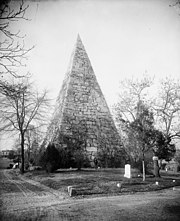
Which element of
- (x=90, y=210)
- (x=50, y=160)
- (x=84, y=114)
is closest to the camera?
(x=90, y=210)

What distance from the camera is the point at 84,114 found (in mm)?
17891

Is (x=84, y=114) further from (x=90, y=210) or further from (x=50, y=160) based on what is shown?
(x=90, y=210)

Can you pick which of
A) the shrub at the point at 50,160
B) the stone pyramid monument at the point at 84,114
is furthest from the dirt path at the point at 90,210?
the stone pyramid monument at the point at 84,114

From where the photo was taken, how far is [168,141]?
1321cm

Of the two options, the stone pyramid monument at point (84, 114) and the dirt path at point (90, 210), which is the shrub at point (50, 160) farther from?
the dirt path at point (90, 210)

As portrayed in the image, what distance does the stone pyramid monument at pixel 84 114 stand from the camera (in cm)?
1647

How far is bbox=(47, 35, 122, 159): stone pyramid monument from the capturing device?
648 inches

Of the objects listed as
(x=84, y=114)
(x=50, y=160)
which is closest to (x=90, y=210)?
(x=50, y=160)

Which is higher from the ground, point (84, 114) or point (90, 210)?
point (84, 114)

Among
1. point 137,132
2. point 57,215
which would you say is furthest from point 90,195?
point 137,132

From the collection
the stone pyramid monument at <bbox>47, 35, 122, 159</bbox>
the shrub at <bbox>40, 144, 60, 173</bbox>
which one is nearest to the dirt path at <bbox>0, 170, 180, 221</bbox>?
the shrub at <bbox>40, 144, 60, 173</bbox>

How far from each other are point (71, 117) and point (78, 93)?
2.92 m

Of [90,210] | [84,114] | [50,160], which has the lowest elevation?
[50,160]

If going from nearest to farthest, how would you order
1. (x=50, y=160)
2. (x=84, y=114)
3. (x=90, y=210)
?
1. (x=90, y=210)
2. (x=50, y=160)
3. (x=84, y=114)
